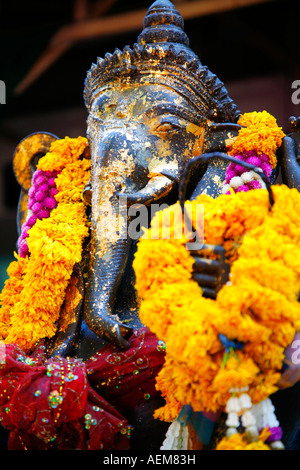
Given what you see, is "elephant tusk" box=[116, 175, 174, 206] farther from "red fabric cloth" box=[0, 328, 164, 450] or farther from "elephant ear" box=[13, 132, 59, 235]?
"elephant ear" box=[13, 132, 59, 235]

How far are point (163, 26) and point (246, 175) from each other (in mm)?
588

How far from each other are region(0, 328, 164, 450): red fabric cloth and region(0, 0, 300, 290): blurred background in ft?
8.88

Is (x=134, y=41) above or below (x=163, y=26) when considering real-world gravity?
above

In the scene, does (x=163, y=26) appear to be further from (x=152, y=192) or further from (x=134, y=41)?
(x=134, y=41)

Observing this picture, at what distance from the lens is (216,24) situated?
15.2 ft

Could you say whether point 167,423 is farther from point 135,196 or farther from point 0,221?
point 0,221

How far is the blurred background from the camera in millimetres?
4371

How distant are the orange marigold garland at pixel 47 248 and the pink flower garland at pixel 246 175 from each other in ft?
Answer: 1.50

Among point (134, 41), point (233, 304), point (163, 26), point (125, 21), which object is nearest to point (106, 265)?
point (233, 304)

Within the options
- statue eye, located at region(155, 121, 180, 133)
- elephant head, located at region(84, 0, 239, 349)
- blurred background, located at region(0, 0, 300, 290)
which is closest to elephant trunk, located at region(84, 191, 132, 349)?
elephant head, located at region(84, 0, 239, 349)

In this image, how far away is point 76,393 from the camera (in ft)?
5.48

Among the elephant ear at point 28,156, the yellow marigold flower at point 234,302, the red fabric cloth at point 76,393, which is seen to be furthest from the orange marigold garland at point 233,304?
the elephant ear at point 28,156

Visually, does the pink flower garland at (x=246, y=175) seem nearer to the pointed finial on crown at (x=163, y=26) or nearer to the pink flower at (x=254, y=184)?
the pink flower at (x=254, y=184)
